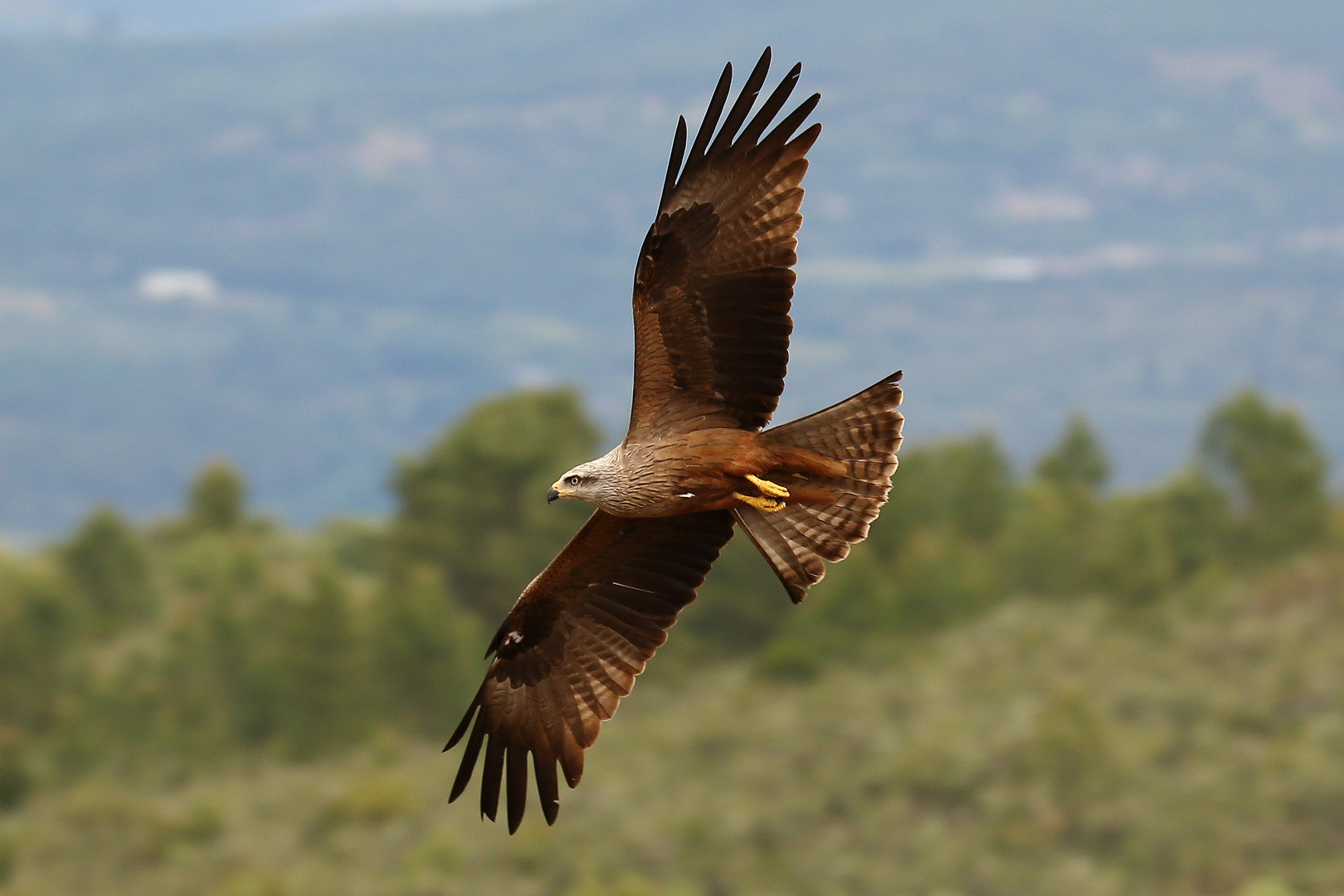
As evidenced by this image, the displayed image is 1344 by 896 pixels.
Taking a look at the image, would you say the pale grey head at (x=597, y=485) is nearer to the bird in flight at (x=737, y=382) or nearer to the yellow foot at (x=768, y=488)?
the bird in flight at (x=737, y=382)

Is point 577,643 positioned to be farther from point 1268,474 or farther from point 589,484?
point 1268,474

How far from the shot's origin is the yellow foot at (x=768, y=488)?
7.86 meters

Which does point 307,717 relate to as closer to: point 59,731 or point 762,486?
point 59,731

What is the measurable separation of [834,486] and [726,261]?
1213mm

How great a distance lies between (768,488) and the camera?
7.89m

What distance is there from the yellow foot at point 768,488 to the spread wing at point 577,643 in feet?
3.22

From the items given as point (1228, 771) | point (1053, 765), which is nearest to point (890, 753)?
point (1053, 765)

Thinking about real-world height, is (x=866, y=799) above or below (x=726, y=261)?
above

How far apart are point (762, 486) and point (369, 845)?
21.9 m

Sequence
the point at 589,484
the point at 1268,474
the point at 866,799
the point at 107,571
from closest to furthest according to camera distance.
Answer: the point at 589,484 < the point at 866,799 < the point at 1268,474 < the point at 107,571

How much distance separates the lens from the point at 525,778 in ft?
30.5

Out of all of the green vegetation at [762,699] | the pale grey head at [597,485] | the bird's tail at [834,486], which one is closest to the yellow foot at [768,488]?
the bird's tail at [834,486]

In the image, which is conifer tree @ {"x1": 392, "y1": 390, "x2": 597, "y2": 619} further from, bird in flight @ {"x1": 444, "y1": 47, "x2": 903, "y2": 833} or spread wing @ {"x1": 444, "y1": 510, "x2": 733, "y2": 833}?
bird in flight @ {"x1": 444, "y1": 47, "x2": 903, "y2": 833}

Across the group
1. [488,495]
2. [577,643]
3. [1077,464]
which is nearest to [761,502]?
[577,643]
